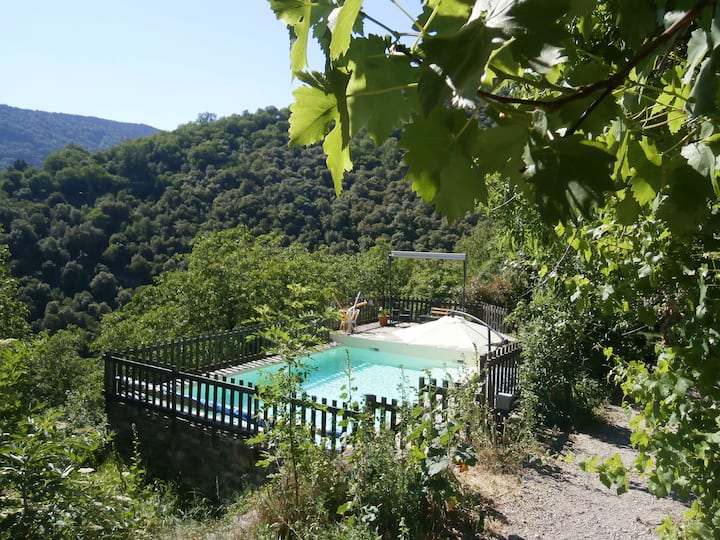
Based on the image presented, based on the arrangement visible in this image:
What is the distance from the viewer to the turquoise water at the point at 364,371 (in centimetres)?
Answer: 1052

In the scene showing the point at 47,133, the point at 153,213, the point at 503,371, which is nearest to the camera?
the point at 503,371

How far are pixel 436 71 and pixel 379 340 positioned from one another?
509 inches

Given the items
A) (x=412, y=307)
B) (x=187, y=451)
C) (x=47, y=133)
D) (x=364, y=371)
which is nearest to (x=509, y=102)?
(x=187, y=451)

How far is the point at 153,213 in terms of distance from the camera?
3769 cm

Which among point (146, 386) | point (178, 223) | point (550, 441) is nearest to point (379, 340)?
point (146, 386)

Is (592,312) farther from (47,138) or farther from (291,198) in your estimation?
(47,138)

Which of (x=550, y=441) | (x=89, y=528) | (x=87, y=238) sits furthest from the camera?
(x=87, y=238)

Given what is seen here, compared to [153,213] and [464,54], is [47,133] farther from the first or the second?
[464,54]

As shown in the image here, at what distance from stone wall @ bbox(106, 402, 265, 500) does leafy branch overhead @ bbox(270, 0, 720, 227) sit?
6.54m

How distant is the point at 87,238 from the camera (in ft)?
113

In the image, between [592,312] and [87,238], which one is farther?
[87,238]

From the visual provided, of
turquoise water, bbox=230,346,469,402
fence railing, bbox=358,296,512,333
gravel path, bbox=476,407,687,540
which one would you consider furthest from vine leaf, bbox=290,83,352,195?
fence railing, bbox=358,296,512,333

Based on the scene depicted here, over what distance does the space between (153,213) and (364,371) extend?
30.1 m

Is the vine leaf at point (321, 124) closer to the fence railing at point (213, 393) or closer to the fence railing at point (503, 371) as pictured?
the fence railing at point (213, 393)
